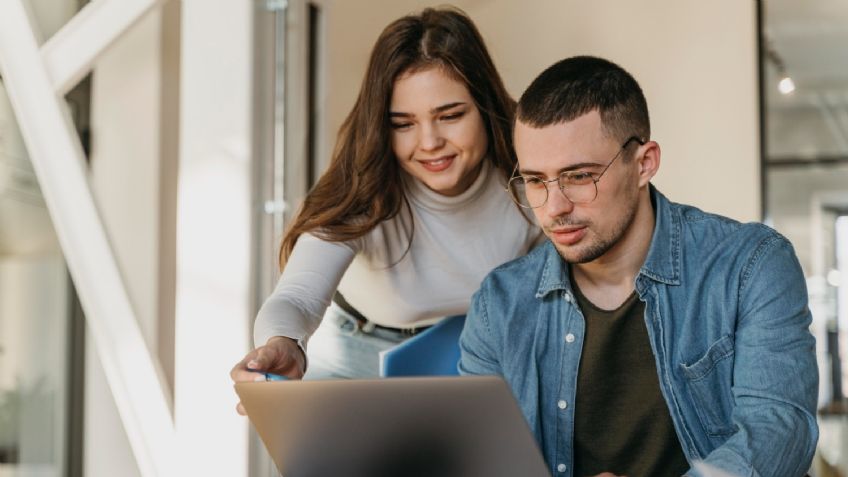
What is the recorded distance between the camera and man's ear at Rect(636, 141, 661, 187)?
1.76 m

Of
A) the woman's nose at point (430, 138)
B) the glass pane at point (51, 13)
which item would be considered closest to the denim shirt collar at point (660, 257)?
the woman's nose at point (430, 138)

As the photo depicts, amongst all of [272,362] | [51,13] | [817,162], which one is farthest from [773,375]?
[817,162]

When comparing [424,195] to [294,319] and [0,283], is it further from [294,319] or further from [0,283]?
[0,283]

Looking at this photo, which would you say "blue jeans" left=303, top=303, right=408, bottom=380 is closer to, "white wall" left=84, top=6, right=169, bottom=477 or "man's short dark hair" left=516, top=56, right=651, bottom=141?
"man's short dark hair" left=516, top=56, right=651, bottom=141

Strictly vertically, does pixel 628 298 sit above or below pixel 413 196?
below

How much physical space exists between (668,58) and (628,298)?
3.57 m

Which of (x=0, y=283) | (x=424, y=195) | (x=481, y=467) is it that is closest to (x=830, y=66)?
(x=424, y=195)

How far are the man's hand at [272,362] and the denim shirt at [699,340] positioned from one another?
288mm

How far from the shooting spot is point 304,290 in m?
2.12

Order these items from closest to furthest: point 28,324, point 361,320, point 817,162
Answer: point 361,320 < point 28,324 < point 817,162

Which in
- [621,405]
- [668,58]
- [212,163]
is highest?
[668,58]

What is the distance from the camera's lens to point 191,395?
231 cm

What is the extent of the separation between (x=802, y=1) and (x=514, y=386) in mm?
3740

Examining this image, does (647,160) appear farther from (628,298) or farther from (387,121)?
(387,121)
